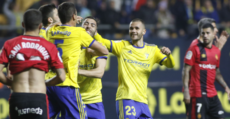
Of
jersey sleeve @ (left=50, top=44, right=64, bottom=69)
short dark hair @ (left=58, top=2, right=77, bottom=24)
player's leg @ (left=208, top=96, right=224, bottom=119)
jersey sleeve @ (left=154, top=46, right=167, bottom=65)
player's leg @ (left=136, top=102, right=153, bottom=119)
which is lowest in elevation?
player's leg @ (left=208, top=96, right=224, bottom=119)

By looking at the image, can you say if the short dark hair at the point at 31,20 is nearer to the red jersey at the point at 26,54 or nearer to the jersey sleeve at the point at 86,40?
the red jersey at the point at 26,54

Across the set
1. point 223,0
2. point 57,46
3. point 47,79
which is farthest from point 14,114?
point 223,0

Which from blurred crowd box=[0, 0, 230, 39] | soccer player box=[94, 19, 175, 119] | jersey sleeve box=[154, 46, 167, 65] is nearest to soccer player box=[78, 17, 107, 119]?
soccer player box=[94, 19, 175, 119]

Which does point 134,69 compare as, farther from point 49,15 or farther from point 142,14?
point 142,14

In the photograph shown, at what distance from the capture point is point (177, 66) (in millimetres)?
10422

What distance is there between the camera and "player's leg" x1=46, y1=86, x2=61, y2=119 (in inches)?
181

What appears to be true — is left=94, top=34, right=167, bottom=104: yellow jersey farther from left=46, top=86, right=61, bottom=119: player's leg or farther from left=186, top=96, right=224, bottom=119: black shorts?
left=186, top=96, right=224, bottom=119: black shorts

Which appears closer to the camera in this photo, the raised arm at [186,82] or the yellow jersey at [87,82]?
the yellow jersey at [87,82]

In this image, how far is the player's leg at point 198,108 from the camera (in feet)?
22.3

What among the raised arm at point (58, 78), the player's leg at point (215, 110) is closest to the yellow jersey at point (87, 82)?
the raised arm at point (58, 78)

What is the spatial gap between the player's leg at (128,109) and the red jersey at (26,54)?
187cm

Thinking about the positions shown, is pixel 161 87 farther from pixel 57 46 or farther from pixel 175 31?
pixel 57 46

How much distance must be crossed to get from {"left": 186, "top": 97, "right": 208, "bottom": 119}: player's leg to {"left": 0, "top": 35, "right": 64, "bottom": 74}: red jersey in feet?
12.6

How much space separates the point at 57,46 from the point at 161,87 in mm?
6282
